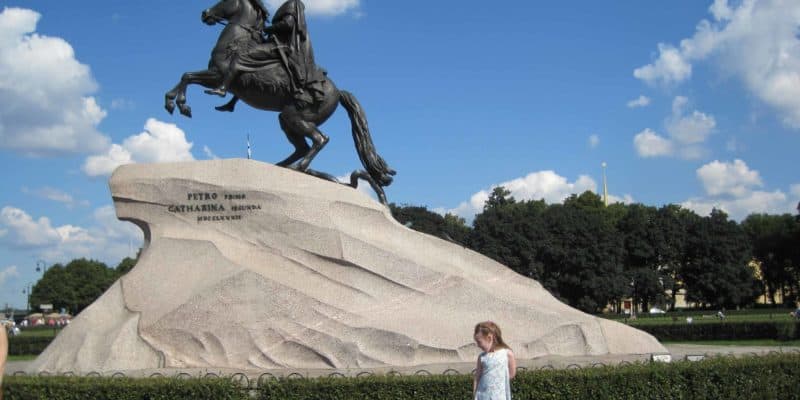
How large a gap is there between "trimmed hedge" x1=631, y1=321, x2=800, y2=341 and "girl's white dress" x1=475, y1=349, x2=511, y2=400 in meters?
19.0

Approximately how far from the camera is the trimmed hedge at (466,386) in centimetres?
777

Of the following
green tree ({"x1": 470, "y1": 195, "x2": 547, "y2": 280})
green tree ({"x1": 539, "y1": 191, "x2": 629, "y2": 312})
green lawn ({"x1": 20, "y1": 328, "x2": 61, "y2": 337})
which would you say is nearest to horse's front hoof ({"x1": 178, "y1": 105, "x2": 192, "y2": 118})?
green lawn ({"x1": 20, "y1": 328, "x2": 61, "y2": 337})

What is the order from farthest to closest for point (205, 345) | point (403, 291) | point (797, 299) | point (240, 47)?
point (797, 299)
point (240, 47)
point (403, 291)
point (205, 345)

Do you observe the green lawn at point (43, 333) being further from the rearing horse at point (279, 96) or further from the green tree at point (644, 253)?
the green tree at point (644, 253)

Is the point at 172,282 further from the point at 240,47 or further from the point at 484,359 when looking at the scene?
the point at 484,359

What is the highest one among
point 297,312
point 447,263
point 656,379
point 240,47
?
point 240,47

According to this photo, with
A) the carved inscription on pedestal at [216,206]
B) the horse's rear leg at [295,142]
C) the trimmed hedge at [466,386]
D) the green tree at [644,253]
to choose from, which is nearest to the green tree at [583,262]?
the green tree at [644,253]

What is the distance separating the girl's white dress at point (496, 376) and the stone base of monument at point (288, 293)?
5.17m

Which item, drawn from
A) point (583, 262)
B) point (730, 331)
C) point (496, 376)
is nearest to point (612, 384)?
point (496, 376)

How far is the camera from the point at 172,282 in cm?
1142

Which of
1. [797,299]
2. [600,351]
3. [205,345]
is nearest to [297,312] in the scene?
[205,345]

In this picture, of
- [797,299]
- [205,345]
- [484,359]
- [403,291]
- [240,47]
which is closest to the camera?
[484,359]

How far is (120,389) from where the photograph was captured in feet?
26.1

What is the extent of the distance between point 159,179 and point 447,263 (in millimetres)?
4819
